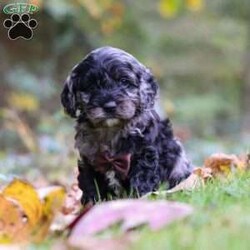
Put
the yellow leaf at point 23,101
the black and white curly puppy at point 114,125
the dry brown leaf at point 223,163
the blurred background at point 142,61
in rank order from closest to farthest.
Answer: the black and white curly puppy at point 114,125, the dry brown leaf at point 223,163, the blurred background at point 142,61, the yellow leaf at point 23,101

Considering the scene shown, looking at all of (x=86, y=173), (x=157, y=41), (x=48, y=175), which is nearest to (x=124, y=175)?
(x=86, y=173)

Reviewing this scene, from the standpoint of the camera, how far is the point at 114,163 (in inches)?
247

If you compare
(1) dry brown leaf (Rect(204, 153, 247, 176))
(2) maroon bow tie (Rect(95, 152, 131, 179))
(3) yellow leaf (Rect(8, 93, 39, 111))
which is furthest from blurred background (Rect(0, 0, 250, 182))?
(2) maroon bow tie (Rect(95, 152, 131, 179))

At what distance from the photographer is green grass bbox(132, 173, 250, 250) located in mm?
3598

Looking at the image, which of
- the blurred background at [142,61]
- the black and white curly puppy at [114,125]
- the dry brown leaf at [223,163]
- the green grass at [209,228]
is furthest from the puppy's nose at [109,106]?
the blurred background at [142,61]

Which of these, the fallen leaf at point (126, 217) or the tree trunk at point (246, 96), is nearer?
the fallen leaf at point (126, 217)

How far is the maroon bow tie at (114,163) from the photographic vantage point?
6277mm

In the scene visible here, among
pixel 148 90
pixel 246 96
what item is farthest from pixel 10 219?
pixel 246 96

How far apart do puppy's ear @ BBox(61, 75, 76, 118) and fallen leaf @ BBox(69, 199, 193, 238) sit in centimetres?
250

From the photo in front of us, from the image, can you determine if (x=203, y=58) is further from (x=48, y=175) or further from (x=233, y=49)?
(x=48, y=175)

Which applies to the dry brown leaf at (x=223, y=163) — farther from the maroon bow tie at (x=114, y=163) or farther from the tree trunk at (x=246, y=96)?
the tree trunk at (x=246, y=96)

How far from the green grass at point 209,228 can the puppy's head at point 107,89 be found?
1381mm

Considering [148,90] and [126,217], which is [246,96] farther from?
[126,217]

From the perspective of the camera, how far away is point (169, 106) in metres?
20.3
